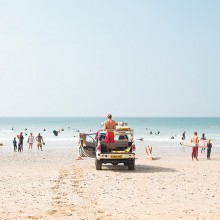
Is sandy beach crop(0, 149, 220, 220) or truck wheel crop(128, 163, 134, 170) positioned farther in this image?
truck wheel crop(128, 163, 134, 170)

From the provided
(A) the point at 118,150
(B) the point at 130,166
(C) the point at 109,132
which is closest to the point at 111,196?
(C) the point at 109,132

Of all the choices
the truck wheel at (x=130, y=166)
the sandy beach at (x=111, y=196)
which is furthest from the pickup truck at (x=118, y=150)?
the sandy beach at (x=111, y=196)

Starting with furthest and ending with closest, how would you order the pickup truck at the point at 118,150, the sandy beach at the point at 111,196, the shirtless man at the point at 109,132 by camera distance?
1. the shirtless man at the point at 109,132
2. the pickup truck at the point at 118,150
3. the sandy beach at the point at 111,196

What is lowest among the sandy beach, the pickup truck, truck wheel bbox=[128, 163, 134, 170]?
the sandy beach

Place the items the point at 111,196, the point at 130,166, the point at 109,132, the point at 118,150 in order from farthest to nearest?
the point at 118,150
the point at 130,166
the point at 109,132
the point at 111,196

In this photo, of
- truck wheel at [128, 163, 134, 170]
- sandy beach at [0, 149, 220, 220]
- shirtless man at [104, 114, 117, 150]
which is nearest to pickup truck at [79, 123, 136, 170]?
truck wheel at [128, 163, 134, 170]

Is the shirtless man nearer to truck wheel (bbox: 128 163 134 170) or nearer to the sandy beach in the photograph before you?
truck wheel (bbox: 128 163 134 170)

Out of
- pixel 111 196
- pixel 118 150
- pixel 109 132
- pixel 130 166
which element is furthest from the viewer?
pixel 118 150

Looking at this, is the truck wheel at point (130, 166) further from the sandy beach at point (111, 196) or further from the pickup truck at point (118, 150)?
the sandy beach at point (111, 196)

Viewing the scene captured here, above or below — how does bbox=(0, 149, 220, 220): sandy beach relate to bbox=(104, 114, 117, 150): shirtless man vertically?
below

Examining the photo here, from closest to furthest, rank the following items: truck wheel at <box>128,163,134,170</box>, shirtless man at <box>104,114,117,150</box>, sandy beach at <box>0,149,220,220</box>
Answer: sandy beach at <box>0,149,220,220</box> < shirtless man at <box>104,114,117,150</box> < truck wheel at <box>128,163,134,170</box>

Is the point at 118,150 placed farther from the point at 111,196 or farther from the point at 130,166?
the point at 111,196

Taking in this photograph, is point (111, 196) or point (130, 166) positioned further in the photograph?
point (130, 166)

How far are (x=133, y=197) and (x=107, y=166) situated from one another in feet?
29.4
